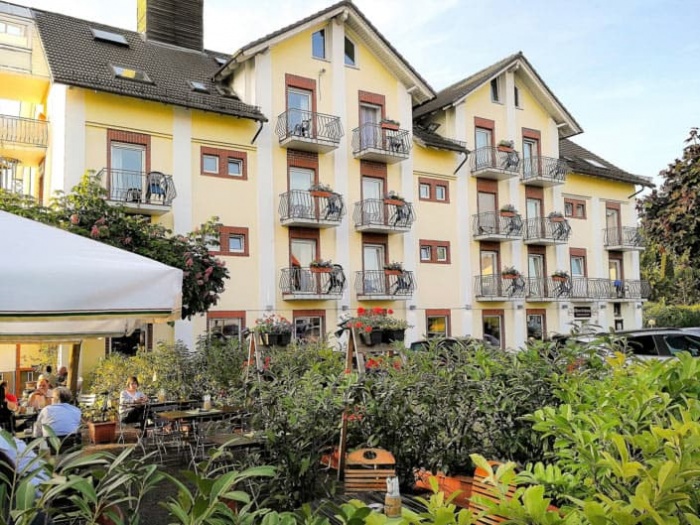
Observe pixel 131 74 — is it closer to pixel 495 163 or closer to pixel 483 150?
pixel 483 150

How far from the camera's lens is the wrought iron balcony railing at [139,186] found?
16297 mm

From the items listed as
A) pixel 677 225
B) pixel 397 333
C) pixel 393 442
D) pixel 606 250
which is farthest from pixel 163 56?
pixel 606 250

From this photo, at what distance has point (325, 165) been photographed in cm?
2012

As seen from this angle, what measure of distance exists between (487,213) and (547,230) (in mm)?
3083

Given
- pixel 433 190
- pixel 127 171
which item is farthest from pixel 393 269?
pixel 127 171

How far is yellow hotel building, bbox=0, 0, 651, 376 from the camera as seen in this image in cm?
1719

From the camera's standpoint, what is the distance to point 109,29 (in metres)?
20.9

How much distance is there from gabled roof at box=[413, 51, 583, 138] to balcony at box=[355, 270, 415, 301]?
7376mm

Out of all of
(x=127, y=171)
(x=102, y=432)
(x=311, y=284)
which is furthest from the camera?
(x=311, y=284)

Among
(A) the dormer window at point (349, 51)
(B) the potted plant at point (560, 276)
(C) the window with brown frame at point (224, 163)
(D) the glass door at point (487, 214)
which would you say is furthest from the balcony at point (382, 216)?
(B) the potted plant at point (560, 276)

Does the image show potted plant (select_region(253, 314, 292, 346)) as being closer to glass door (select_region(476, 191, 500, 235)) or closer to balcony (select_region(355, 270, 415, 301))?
balcony (select_region(355, 270, 415, 301))

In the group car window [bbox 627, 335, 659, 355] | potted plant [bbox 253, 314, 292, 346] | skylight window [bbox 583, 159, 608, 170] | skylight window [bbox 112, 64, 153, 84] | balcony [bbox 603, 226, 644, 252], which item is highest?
skylight window [bbox 112, 64, 153, 84]

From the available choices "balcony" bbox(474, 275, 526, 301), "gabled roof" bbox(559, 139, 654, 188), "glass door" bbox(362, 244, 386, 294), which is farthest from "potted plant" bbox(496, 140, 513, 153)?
"glass door" bbox(362, 244, 386, 294)

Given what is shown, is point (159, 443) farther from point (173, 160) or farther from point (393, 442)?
point (173, 160)
